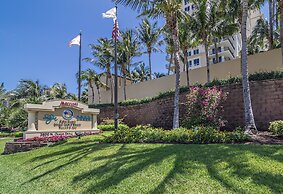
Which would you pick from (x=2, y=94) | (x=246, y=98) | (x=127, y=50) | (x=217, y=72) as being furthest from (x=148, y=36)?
(x=2, y=94)

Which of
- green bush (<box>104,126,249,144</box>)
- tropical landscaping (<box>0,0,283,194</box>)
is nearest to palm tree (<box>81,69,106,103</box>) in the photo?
tropical landscaping (<box>0,0,283,194</box>)

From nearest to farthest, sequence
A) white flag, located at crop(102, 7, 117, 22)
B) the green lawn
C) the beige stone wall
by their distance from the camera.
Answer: the green lawn → white flag, located at crop(102, 7, 117, 22) → the beige stone wall

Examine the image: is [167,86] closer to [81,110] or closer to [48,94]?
[81,110]

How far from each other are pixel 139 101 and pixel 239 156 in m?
17.4

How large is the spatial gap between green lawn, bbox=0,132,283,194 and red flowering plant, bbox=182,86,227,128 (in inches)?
240

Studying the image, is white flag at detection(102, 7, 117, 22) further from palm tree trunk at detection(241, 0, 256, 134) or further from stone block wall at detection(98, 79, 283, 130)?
stone block wall at detection(98, 79, 283, 130)

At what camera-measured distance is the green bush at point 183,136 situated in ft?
28.1

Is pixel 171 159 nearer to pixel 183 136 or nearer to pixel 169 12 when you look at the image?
pixel 183 136

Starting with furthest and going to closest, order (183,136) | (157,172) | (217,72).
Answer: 1. (217,72)
2. (183,136)
3. (157,172)

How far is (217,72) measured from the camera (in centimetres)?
1997

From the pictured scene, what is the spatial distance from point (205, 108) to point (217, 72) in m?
7.73

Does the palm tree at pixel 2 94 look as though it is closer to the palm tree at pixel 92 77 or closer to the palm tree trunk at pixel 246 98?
the palm tree at pixel 92 77

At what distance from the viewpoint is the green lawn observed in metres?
4.82

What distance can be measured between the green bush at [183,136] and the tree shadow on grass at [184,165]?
1264mm
